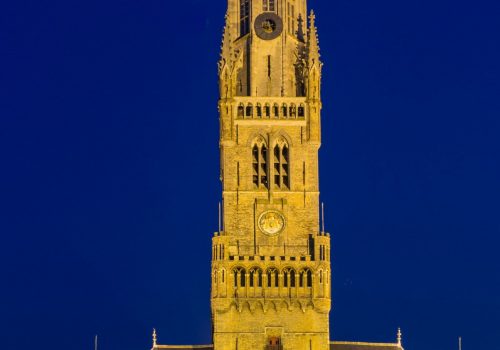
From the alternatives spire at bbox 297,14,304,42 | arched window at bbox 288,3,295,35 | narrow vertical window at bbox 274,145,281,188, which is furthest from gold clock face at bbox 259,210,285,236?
arched window at bbox 288,3,295,35

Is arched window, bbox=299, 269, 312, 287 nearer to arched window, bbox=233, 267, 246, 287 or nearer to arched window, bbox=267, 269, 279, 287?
arched window, bbox=267, 269, 279, 287

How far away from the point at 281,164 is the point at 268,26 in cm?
1467

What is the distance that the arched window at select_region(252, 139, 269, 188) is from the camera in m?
128

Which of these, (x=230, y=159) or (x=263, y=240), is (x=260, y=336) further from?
(x=230, y=159)

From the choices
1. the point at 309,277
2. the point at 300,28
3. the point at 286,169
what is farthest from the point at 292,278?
the point at 300,28

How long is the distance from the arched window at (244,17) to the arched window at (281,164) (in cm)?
1257

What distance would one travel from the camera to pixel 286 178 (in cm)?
12862

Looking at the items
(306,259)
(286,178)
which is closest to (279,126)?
(286,178)

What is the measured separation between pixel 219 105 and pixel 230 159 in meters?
5.79

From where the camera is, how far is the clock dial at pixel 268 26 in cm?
13162

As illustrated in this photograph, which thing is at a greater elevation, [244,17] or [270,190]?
[244,17]

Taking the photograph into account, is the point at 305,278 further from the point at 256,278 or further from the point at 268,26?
the point at 268,26

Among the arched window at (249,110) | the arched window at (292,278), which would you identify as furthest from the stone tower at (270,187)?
the arched window at (249,110)

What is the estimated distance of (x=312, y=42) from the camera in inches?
5162
